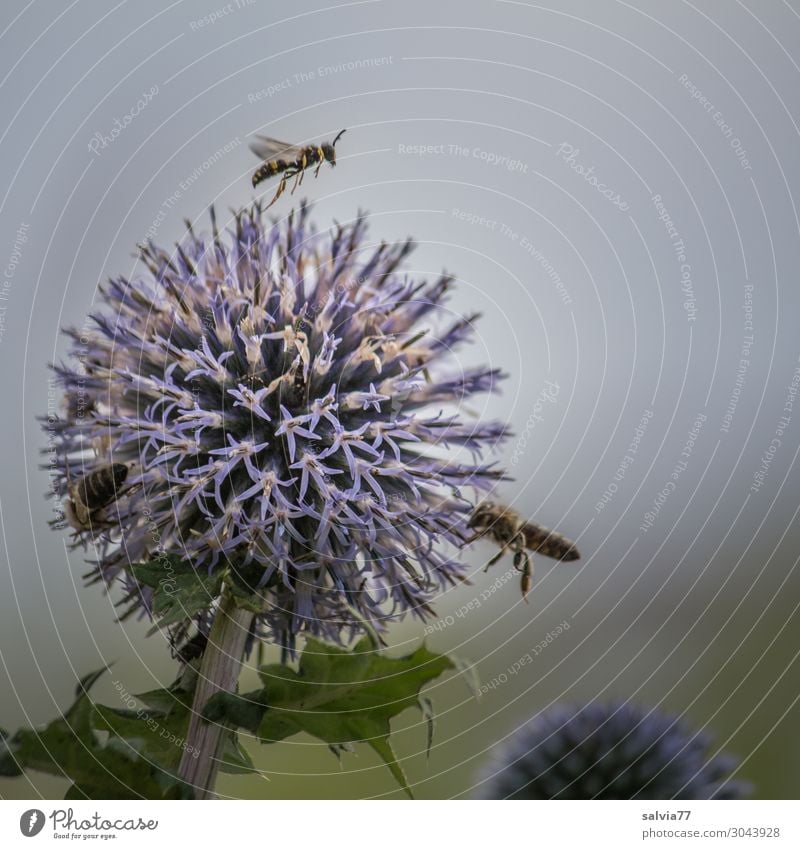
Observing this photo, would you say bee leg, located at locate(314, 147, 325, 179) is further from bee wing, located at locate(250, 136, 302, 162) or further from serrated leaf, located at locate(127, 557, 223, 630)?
serrated leaf, located at locate(127, 557, 223, 630)

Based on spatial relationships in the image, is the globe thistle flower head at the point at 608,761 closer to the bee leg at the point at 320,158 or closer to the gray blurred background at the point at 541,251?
the gray blurred background at the point at 541,251

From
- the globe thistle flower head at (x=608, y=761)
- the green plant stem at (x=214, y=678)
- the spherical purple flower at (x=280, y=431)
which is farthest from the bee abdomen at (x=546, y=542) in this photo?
the green plant stem at (x=214, y=678)

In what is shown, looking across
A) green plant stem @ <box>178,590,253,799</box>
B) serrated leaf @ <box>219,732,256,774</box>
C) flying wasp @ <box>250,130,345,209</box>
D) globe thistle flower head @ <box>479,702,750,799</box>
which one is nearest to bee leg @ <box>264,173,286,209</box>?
flying wasp @ <box>250,130,345,209</box>

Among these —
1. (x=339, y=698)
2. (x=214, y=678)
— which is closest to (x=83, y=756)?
(x=214, y=678)

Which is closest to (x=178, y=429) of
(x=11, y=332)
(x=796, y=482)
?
(x=11, y=332)
